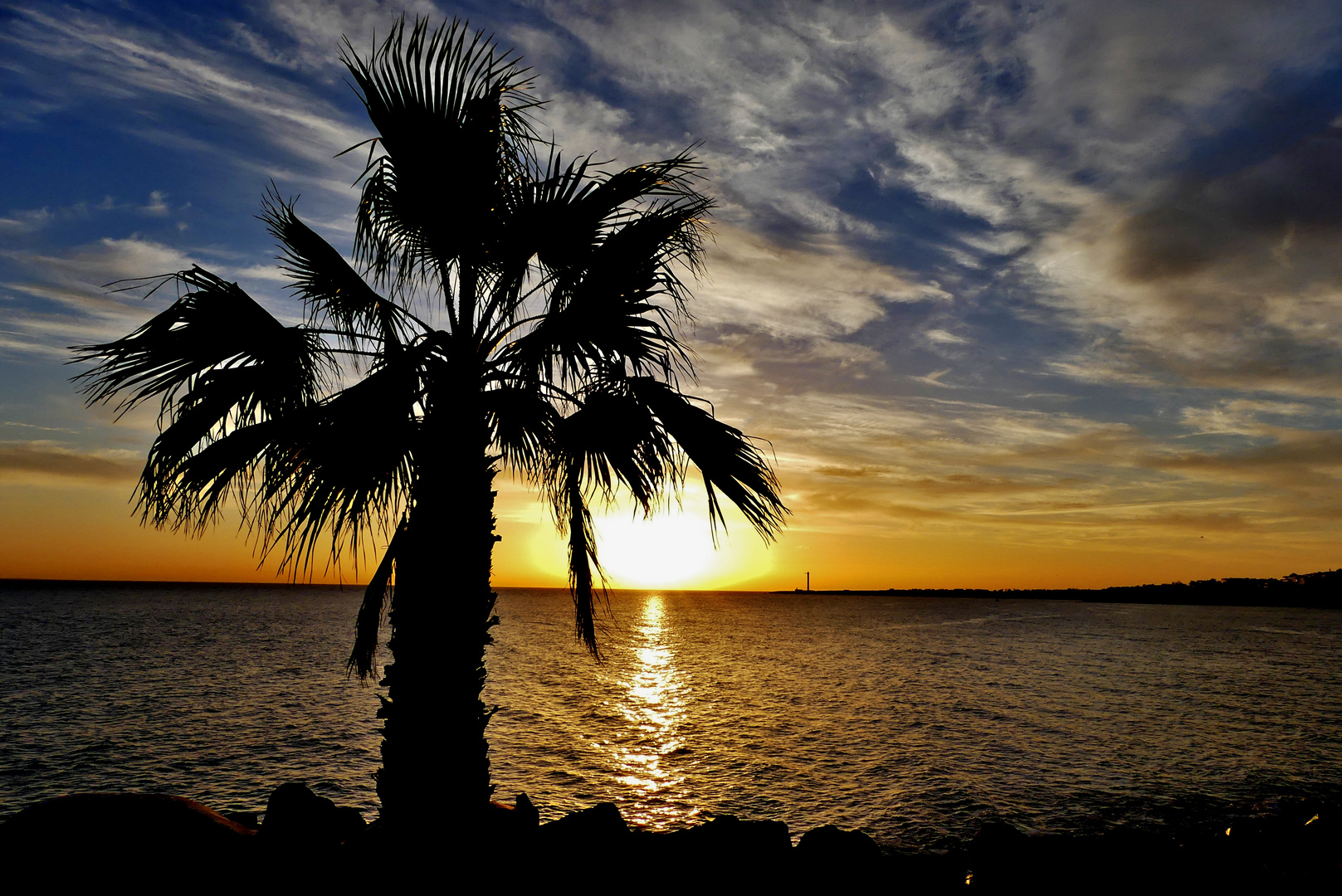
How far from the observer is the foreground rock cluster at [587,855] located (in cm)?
613

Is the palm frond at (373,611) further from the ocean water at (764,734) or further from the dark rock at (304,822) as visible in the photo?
the ocean water at (764,734)

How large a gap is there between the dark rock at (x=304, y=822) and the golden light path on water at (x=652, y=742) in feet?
23.1

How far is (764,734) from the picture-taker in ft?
83.1

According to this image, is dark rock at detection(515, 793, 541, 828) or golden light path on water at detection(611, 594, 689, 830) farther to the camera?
golden light path on water at detection(611, 594, 689, 830)

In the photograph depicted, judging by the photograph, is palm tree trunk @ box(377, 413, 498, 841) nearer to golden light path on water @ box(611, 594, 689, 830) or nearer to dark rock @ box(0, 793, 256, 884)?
dark rock @ box(0, 793, 256, 884)

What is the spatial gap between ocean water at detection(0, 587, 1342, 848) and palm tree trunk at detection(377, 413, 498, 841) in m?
10.6

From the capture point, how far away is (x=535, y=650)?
6200 cm

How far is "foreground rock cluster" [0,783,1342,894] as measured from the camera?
20.1 feet

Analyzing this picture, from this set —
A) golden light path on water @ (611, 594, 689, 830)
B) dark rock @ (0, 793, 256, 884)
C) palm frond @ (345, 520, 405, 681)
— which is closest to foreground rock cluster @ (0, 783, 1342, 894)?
dark rock @ (0, 793, 256, 884)

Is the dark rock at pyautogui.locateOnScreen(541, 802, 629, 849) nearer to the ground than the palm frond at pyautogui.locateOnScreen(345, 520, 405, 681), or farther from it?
nearer to the ground

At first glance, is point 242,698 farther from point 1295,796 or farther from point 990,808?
point 1295,796

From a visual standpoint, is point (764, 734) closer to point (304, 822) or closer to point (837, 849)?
point (837, 849)

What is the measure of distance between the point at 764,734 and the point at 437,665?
21720 mm

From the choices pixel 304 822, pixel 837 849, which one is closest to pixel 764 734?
pixel 837 849
